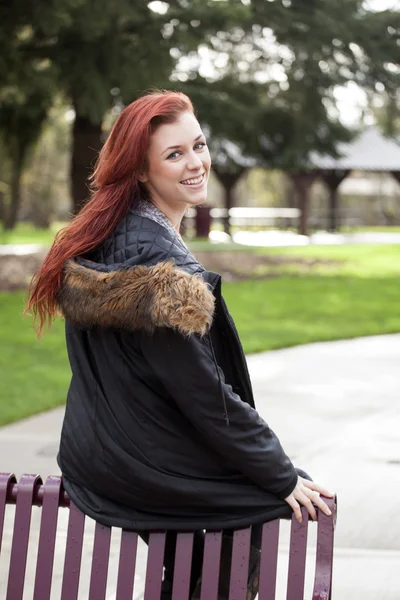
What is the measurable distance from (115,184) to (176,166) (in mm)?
161

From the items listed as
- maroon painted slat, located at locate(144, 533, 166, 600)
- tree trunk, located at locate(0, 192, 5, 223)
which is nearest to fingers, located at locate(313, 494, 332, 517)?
maroon painted slat, located at locate(144, 533, 166, 600)

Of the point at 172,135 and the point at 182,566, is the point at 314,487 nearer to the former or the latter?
the point at 182,566

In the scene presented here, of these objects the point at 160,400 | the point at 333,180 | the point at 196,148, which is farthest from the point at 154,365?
the point at 333,180

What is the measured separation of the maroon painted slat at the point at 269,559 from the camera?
244cm

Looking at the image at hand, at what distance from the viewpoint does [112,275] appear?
7.82 feet

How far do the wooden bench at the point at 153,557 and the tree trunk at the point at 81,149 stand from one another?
16.9 metres

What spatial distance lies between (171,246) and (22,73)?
1278cm

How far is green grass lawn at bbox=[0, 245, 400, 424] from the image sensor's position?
316 inches

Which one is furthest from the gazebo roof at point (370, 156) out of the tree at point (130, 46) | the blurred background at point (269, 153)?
the tree at point (130, 46)

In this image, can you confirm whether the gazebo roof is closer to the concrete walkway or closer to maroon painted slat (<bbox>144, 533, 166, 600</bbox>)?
the concrete walkway

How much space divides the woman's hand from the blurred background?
1444mm

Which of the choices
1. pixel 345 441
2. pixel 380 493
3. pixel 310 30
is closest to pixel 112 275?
pixel 380 493

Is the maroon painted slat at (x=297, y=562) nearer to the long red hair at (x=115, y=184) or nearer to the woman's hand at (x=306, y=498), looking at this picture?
the woman's hand at (x=306, y=498)

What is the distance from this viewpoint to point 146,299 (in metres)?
2.32
